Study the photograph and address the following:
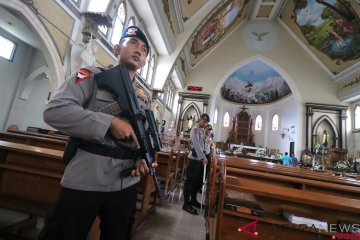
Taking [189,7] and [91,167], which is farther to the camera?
[189,7]

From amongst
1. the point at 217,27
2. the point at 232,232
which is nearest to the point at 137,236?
the point at 232,232

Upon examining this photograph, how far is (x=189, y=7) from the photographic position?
750cm

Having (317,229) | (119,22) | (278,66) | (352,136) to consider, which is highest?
(278,66)

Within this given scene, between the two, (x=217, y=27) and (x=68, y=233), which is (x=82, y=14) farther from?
(x=217, y=27)

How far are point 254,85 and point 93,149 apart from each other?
16825 mm

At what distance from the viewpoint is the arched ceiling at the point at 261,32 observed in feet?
24.2

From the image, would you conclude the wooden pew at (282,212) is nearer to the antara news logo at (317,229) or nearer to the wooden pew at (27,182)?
the antara news logo at (317,229)

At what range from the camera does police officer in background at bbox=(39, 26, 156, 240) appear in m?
0.81

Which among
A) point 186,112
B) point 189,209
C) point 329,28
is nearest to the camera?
point 189,209

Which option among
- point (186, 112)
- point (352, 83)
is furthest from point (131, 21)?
point (352, 83)

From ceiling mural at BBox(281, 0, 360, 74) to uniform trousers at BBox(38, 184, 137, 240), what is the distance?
43.6 feet

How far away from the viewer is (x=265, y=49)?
14.0 metres

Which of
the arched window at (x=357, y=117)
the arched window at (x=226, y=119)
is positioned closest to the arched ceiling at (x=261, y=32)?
the arched window at (x=357, y=117)

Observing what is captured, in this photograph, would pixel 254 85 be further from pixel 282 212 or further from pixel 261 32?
pixel 282 212
